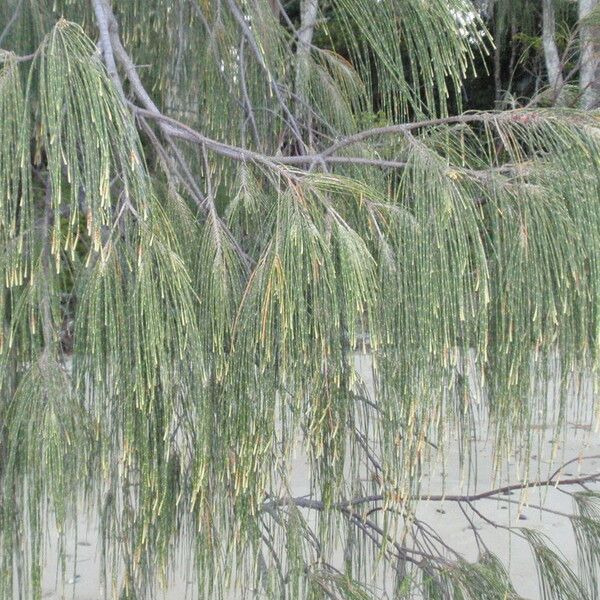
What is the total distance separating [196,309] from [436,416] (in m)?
0.22

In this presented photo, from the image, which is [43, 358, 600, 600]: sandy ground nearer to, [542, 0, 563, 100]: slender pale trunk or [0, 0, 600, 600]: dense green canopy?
[542, 0, 563, 100]: slender pale trunk

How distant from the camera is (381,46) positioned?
2.77ft

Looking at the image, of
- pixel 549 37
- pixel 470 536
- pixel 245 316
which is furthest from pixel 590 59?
pixel 470 536

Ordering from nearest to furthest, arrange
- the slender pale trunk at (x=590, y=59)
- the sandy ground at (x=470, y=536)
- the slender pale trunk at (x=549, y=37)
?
the slender pale trunk at (x=590, y=59) < the sandy ground at (x=470, y=536) < the slender pale trunk at (x=549, y=37)

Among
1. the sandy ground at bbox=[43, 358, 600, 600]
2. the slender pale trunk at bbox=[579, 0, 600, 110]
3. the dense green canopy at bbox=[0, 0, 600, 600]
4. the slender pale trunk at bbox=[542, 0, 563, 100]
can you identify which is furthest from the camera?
the slender pale trunk at bbox=[542, 0, 563, 100]

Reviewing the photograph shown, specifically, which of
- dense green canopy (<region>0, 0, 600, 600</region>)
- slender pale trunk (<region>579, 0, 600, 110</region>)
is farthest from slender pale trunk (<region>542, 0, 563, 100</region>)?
dense green canopy (<region>0, 0, 600, 600</region>)

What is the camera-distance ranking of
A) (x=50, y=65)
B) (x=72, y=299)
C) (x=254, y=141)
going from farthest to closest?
1. (x=254, y=141)
2. (x=72, y=299)
3. (x=50, y=65)

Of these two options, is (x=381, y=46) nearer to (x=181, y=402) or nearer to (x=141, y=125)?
(x=141, y=125)

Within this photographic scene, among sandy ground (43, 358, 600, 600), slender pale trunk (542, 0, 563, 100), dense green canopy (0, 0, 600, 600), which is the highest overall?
slender pale trunk (542, 0, 563, 100)

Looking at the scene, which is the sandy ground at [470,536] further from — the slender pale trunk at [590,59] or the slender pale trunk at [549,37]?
the slender pale trunk at [549,37]

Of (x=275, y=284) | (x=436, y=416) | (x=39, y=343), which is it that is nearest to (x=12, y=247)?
(x=39, y=343)

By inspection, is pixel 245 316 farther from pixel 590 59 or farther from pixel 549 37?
pixel 549 37

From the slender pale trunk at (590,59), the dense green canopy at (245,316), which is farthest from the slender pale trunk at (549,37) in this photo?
the dense green canopy at (245,316)

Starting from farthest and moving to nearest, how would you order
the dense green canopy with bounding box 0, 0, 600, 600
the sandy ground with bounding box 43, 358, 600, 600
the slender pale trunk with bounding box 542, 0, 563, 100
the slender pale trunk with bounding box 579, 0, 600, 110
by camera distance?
the slender pale trunk with bounding box 542, 0, 563, 100, the sandy ground with bounding box 43, 358, 600, 600, the slender pale trunk with bounding box 579, 0, 600, 110, the dense green canopy with bounding box 0, 0, 600, 600
